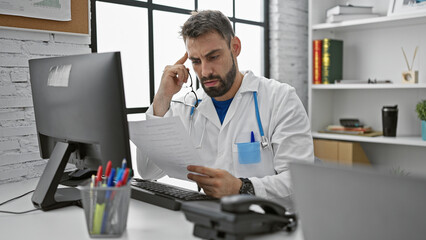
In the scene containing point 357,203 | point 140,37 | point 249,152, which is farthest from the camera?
point 140,37

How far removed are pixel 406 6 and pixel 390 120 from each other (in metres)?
0.76

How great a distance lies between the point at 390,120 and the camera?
287 cm

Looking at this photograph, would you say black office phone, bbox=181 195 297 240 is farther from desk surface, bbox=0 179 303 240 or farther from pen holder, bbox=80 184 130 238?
pen holder, bbox=80 184 130 238

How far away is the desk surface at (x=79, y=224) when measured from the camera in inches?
41.6

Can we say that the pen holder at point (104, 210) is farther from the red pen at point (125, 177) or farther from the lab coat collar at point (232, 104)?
the lab coat collar at point (232, 104)

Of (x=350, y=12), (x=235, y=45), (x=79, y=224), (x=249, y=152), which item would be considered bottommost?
(x=79, y=224)

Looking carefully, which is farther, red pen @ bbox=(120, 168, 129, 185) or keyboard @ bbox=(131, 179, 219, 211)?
keyboard @ bbox=(131, 179, 219, 211)

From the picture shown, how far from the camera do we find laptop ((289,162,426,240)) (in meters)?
0.57

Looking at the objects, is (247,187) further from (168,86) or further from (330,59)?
(330,59)

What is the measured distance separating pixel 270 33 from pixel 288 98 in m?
1.67

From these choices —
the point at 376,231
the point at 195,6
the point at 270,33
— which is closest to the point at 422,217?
the point at 376,231

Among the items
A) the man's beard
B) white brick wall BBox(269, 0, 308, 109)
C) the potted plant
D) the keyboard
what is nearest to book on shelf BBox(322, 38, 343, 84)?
white brick wall BBox(269, 0, 308, 109)

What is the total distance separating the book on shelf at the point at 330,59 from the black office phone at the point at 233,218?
2.33 m

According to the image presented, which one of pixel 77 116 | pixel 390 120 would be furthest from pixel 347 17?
pixel 77 116
